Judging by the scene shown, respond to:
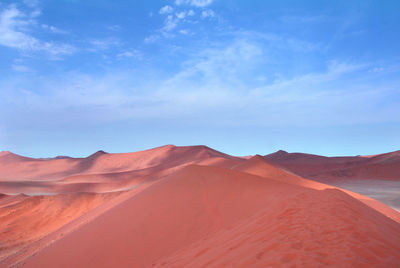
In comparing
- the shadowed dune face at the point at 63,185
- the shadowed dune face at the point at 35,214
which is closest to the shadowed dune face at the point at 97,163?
the shadowed dune face at the point at 63,185

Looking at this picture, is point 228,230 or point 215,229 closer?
point 228,230

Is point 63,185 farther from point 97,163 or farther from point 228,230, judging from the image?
point 228,230

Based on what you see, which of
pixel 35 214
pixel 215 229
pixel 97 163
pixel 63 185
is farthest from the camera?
pixel 97 163

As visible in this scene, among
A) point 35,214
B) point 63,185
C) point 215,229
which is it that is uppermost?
point 63,185

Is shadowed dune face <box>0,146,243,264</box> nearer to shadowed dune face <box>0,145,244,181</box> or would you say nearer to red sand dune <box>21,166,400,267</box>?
shadowed dune face <box>0,145,244,181</box>

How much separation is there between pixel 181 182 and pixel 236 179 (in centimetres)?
202

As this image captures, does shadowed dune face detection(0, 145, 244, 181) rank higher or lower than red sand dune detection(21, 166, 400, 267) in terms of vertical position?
higher

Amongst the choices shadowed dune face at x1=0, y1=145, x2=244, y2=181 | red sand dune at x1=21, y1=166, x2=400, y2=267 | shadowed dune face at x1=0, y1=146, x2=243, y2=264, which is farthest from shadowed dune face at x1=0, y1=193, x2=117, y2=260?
shadowed dune face at x1=0, y1=145, x2=244, y2=181

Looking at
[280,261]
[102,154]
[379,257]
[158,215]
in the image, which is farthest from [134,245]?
[102,154]

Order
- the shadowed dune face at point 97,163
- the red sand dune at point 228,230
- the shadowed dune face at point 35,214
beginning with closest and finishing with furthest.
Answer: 1. the red sand dune at point 228,230
2. the shadowed dune face at point 35,214
3. the shadowed dune face at point 97,163

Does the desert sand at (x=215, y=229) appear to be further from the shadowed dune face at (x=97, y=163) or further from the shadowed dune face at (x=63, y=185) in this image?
the shadowed dune face at (x=97, y=163)

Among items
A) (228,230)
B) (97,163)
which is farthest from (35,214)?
(97,163)

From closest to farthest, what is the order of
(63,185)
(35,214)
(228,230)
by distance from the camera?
(228,230) → (35,214) → (63,185)

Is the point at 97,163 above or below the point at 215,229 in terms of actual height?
above
